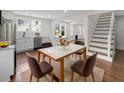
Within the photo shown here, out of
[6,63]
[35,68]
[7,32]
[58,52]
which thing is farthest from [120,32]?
[6,63]

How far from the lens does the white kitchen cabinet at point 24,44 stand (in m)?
5.00

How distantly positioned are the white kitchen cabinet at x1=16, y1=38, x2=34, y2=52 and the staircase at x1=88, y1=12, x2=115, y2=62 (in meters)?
3.41

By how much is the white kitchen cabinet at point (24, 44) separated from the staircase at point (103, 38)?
3410 millimetres

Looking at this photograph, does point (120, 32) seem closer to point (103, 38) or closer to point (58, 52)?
point (103, 38)

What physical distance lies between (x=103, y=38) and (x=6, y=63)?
419 centimetres

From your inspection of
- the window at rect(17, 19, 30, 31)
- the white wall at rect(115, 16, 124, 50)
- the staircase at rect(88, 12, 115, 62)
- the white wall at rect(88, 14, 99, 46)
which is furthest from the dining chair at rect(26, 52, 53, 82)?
the white wall at rect(115, 16, 124, 50)

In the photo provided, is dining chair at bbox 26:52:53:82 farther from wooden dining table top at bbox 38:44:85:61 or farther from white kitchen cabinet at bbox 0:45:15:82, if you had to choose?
white kitchen cabinet at bbox 0:45:15:82

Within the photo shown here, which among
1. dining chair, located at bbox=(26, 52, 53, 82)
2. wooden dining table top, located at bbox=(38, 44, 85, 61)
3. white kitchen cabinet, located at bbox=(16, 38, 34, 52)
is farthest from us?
white kitchen cabinet, located at bbox=(16, 38, 34, 52)

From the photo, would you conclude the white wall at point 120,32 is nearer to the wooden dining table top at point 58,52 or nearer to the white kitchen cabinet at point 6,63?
the wooden dining table top at point 58,52

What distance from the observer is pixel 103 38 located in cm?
462

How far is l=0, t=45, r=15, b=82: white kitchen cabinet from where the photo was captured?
6.88 feet
